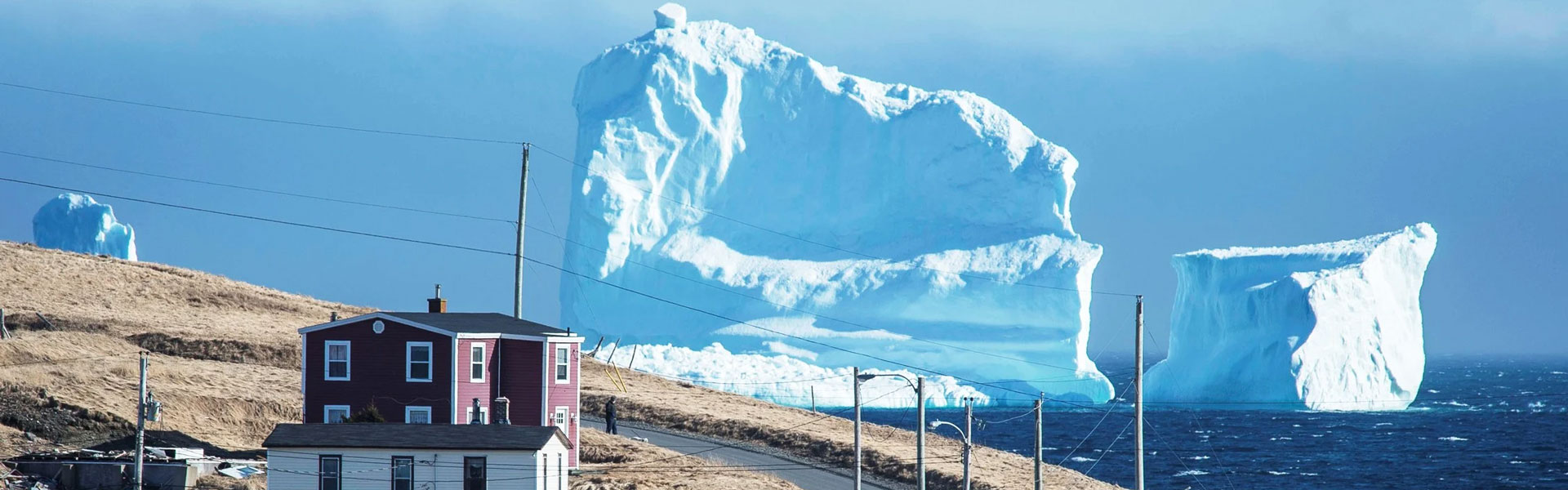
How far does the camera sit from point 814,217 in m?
96.9

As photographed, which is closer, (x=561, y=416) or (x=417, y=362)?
(x=417, y=362)

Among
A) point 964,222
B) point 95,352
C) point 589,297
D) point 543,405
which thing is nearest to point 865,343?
point 964,222

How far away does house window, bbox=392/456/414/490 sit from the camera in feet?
102

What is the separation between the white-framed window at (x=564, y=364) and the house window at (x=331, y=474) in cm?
624

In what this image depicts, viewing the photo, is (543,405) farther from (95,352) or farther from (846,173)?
(846,173)

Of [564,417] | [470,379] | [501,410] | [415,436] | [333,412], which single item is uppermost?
[470,379]

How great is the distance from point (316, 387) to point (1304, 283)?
5857cm

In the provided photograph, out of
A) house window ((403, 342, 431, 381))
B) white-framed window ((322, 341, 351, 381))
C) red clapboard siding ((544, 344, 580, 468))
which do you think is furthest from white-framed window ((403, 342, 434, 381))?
red clapboard siding ((544, 344, 580, 468))

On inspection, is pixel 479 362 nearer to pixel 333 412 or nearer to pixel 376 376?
pixel 376 376

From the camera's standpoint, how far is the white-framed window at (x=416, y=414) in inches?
1398

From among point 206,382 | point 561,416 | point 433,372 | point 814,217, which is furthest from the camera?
point 814,217

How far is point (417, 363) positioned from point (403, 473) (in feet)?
16.0

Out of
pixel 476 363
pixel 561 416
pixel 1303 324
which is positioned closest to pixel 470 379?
pixel 476 363

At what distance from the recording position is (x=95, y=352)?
47.5 m
